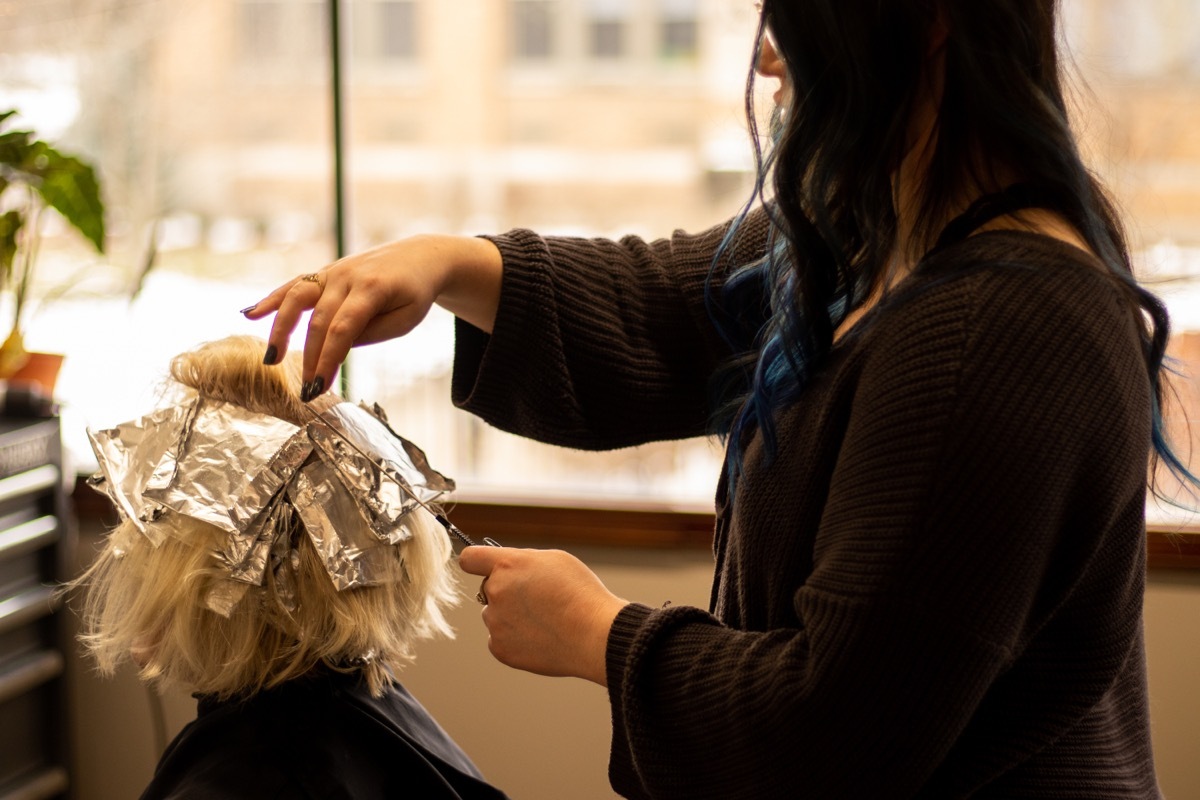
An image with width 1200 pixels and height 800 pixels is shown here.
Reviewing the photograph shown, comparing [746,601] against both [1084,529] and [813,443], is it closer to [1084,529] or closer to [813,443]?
[813,443]

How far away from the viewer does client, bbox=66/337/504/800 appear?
4.20 ft

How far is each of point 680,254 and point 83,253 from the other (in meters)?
1.94

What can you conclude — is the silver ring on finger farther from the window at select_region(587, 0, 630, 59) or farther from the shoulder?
the window at select_region(587, 0, 630, 59)

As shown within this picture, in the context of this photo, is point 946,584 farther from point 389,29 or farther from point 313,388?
point 389,29

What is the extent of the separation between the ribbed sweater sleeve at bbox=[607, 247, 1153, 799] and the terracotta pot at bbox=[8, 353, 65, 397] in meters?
2.04

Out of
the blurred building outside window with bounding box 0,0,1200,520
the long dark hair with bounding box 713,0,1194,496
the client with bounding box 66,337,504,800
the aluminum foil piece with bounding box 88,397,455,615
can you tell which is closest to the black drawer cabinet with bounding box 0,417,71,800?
the blurred building outside window with bounding box 0,0,1200,520

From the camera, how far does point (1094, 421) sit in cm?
80

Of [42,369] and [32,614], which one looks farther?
[42,369]

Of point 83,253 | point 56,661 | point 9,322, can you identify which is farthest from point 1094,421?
point 9,322

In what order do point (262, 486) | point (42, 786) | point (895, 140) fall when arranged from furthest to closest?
point (42, 786)
point (262, 486)
point (895, 140)

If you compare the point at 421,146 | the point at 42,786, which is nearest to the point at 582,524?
the point at 421,146

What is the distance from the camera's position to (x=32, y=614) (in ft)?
7.99

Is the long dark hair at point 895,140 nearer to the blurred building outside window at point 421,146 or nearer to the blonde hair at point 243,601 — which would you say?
the blonde hair at point 243,601

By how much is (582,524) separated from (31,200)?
1413 mm
